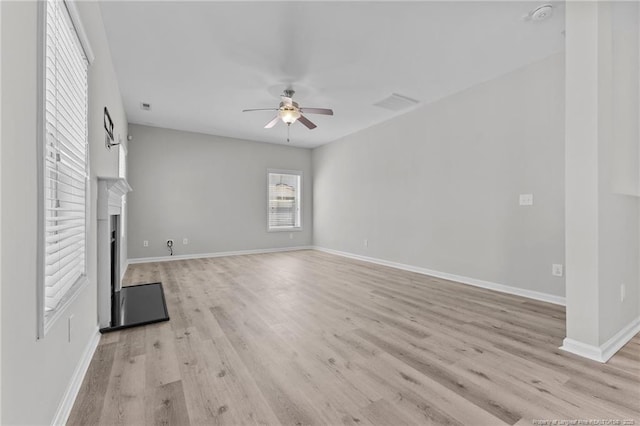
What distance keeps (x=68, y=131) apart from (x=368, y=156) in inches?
193

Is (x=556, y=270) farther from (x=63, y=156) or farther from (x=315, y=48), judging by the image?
(x=63, y=156)

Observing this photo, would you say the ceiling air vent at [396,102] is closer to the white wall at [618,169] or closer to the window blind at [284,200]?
the white wall at [618,169]

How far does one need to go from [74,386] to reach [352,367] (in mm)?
1565

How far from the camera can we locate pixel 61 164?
1.46 meters

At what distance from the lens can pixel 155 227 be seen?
5.77 meters

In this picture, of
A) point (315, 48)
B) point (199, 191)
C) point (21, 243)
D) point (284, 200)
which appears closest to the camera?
point (21, 243)

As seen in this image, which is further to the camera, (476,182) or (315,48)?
(476,182)

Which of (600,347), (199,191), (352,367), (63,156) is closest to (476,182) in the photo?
(600,347)

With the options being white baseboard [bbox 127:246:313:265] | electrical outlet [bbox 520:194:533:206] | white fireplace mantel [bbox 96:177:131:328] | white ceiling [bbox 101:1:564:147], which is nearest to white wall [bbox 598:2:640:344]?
white ceiling [bbox 101:1:564:147]

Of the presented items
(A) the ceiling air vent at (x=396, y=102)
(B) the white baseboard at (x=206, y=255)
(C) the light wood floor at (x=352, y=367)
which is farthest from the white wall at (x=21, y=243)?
(B) the white baseboard at (x=206, y=255)

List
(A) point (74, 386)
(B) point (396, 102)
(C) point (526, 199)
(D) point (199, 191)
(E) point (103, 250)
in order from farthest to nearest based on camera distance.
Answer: (D) point (199, 191)
(B) point (396, 102)
(C) point (526, 199)
(E) point (103, 250)
(A) point (74, 386)

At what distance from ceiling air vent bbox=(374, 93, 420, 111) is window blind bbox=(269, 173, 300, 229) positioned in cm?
347

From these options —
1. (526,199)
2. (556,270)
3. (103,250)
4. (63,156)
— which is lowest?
(556,270)

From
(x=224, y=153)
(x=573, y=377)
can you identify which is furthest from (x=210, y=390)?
(x=224, y=153)
